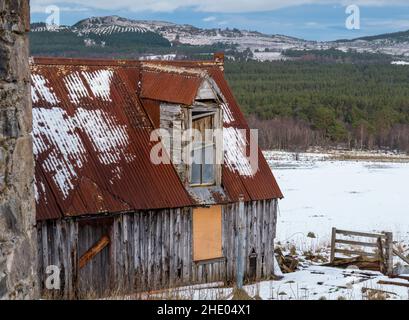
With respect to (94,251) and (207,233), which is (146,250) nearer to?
(94,251)

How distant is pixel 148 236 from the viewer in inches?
495

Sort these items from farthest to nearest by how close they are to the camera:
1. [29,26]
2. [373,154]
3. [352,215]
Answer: [373,154] → [352,215] → [29,26]

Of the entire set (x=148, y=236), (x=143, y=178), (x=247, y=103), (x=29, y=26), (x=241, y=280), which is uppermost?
(x=247, y=103)

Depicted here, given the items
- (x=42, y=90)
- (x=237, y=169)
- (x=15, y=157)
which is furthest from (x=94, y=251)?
(x=15, y=157)

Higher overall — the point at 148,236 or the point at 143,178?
the point at 143,178

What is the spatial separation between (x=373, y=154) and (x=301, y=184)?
97.4ft

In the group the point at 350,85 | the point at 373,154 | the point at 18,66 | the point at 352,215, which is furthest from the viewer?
the point at 350,85

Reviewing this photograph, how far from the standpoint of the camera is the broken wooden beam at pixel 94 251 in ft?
38.5

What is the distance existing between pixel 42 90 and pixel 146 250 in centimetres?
367

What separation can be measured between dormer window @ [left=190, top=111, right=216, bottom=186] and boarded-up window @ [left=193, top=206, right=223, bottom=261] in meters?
0.60

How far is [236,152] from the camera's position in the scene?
47.3ft

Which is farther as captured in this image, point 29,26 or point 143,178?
point 143,178

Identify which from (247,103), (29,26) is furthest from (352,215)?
(247,103)
